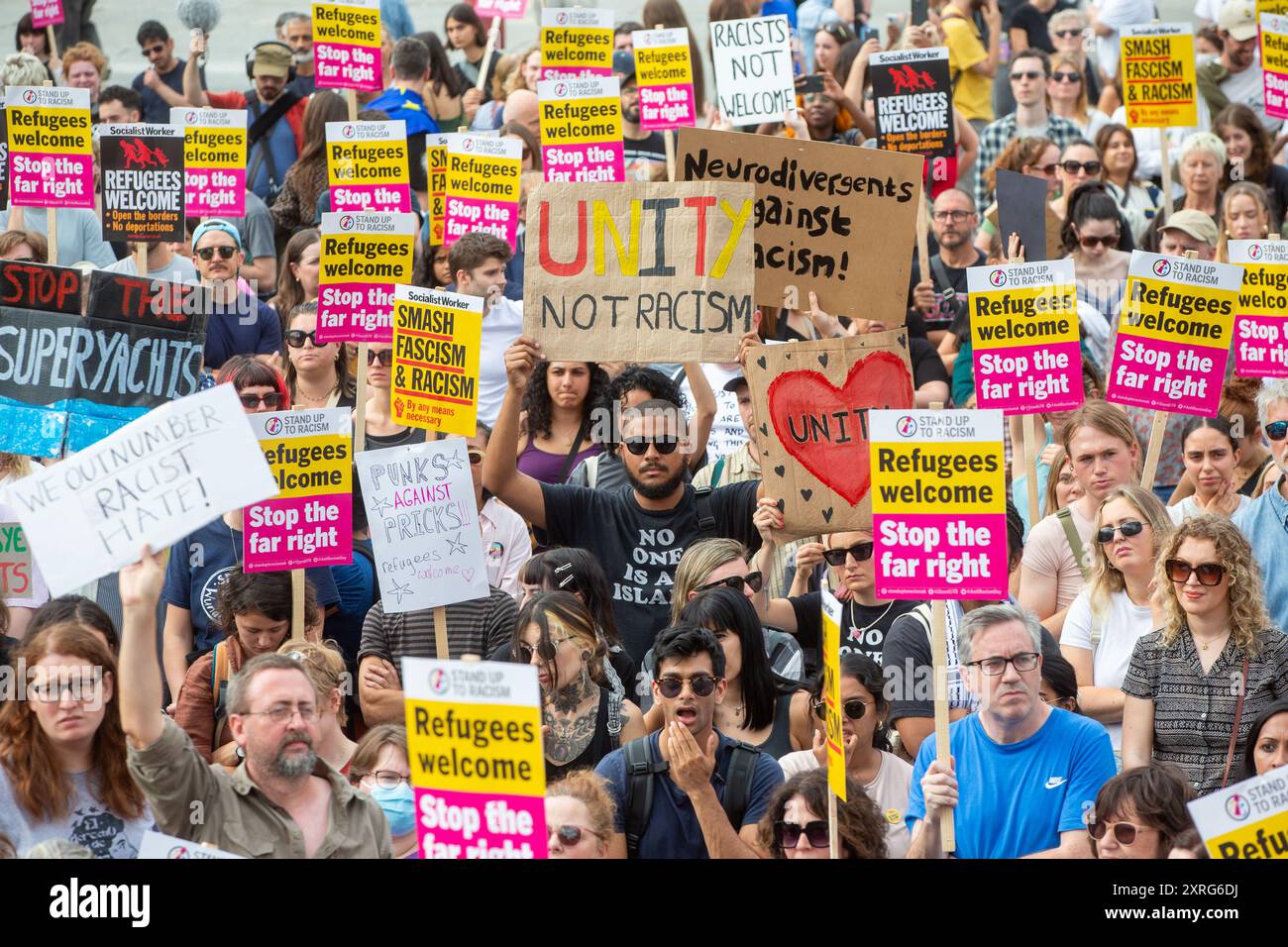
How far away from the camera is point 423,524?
680cm

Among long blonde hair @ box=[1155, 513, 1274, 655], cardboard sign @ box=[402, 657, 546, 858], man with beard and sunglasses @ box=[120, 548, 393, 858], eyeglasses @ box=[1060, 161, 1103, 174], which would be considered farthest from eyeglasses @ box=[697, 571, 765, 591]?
eyeglasses @ box=[1060, 161, 1103, 174]

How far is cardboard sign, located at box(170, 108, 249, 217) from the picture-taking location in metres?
11.1

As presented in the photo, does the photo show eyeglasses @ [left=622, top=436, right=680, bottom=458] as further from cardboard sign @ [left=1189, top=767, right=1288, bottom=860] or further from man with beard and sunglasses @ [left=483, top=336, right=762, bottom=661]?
cardboard sign @ [left=1189, top=767, right=1288, bottom=860]

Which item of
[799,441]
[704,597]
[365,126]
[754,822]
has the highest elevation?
[365,126]

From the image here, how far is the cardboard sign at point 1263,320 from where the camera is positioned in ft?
27.2

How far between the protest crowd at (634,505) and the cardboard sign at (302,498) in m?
0.02

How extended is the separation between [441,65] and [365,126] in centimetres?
363

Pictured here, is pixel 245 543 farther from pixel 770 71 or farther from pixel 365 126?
pixel 770 71

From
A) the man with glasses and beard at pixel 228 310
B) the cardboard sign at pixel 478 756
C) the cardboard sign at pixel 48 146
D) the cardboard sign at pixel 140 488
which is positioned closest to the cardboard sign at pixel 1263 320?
the cardboard sign at pixel 478 756

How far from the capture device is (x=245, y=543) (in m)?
6.81

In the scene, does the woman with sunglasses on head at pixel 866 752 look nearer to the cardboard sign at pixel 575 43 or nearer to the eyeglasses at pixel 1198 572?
the eyeglasses at pixel 1198 572

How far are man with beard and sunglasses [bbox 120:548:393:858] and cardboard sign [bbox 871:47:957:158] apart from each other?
7179mm

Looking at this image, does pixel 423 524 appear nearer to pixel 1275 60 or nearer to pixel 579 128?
pixel 579 128
